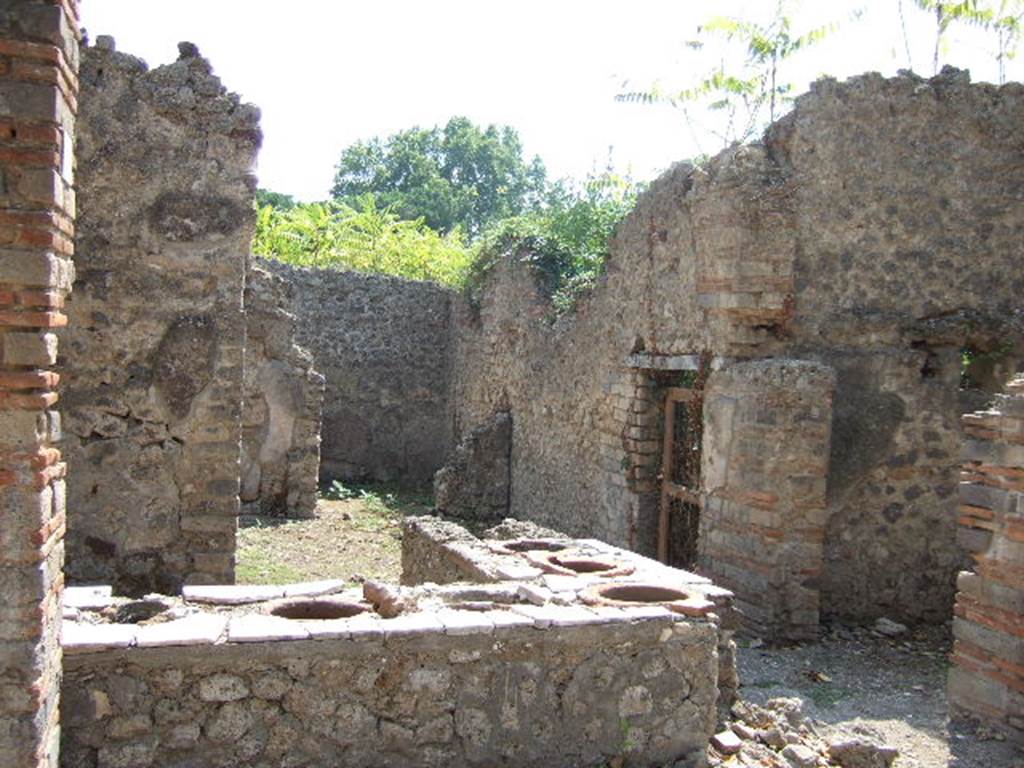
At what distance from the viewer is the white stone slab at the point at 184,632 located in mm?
3857

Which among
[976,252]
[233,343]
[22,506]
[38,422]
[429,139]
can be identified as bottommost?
[22,506]

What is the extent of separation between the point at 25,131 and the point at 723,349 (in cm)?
611

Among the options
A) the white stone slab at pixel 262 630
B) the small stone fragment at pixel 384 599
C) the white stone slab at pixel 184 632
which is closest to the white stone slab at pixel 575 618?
the small stone fragment at pixel 384 599

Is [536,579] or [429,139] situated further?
[429,139]

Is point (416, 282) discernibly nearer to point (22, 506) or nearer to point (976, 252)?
point (976, 252)

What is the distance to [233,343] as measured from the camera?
233 inches

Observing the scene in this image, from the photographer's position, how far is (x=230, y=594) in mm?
4688

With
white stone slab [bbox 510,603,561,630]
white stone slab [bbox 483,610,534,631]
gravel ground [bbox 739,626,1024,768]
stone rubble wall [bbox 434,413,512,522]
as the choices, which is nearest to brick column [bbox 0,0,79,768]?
white stone slab [bbox 483,610,534,631]

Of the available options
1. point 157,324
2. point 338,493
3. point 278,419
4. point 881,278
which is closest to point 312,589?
point 157,324

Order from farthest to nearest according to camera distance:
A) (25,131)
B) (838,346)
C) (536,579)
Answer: (838,346), (536,579), (25,131)

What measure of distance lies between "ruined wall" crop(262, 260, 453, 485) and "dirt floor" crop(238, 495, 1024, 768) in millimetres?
4118

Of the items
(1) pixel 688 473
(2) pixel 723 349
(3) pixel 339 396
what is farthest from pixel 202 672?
(3) pixel 339 396

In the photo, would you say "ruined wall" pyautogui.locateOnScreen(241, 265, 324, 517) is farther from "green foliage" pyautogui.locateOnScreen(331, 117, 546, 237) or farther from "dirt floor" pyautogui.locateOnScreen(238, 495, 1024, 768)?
"green foliage" pyautogui.locateOnScreen(331, 117, 546, 237)

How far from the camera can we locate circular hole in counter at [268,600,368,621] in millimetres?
4582
